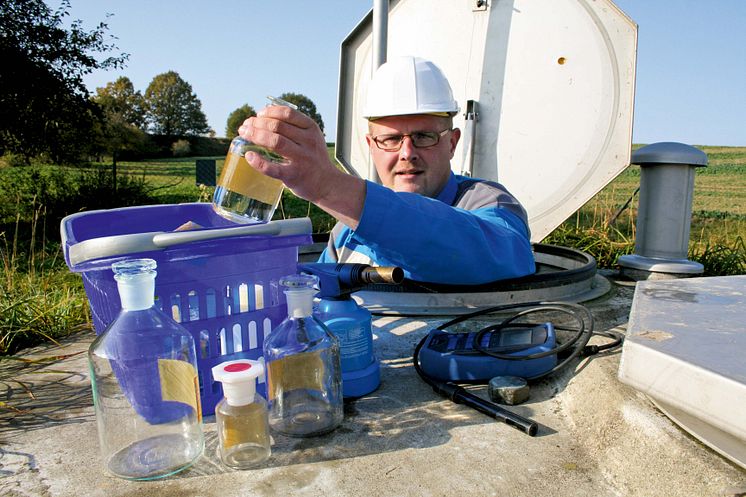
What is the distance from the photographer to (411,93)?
2.54 meters

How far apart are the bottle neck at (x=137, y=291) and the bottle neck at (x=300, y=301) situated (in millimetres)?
313

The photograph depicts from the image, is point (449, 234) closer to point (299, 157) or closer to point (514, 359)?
point (514, 359)

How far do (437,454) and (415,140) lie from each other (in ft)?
5.50

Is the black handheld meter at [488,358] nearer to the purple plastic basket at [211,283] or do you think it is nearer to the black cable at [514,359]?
the black cable at [514,359]

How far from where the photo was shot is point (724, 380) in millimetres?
889

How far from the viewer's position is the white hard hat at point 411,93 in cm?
252

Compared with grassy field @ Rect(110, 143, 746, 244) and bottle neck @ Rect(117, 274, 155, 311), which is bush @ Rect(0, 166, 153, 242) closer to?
grassy field @ Rect(110, 143, 746, 244)

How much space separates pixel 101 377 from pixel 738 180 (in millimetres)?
26543

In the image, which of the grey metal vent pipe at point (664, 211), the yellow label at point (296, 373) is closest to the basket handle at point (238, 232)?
the yellow label at point (296, 373)

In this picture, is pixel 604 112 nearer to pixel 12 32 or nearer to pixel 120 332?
pixel 120 332

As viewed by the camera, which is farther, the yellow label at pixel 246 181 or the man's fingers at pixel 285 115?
the yellow label at pixel 246 181

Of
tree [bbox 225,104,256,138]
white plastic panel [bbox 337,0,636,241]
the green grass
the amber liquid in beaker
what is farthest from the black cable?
tree [bbox 225,104,256,138]

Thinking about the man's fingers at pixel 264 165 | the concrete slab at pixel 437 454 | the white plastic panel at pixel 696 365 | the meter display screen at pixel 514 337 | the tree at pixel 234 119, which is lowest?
the concrete slab at pixel 437 454

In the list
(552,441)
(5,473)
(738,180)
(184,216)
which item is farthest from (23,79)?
(738,180)
